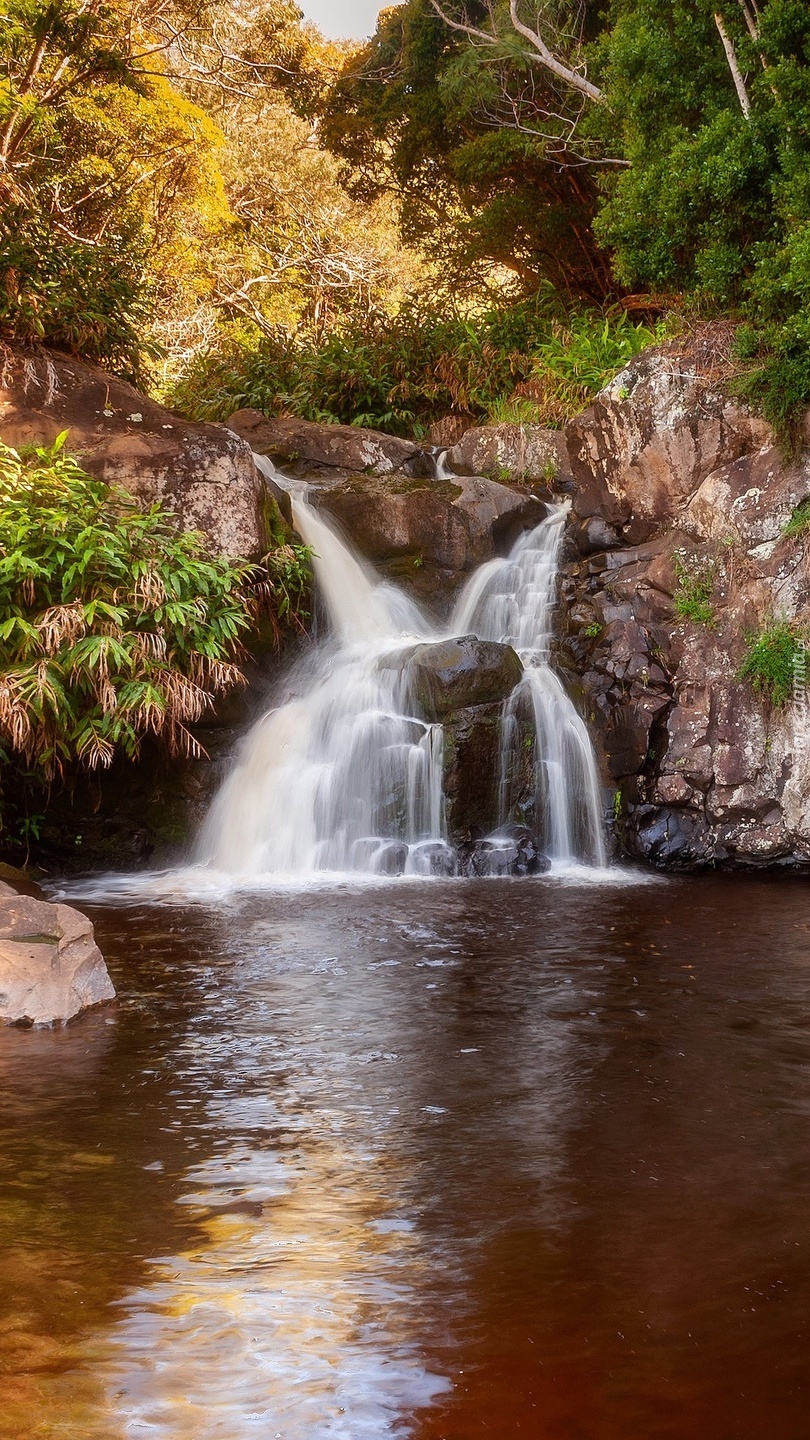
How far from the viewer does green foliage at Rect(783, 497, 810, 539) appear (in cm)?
1026

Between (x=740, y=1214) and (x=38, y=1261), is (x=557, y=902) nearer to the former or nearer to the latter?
(x=740, y=1214)

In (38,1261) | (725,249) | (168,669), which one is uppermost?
(725,249)

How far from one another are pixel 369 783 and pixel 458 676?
50.6 inches

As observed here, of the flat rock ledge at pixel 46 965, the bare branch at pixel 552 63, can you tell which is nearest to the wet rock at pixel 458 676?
the flat rock ledge at pixel 46 965

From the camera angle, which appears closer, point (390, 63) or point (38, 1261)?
point (38, 1261)

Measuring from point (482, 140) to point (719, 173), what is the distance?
6536 mm

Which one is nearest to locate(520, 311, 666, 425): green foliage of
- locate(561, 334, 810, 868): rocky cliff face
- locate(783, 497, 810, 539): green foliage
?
locate(561, 334, 810, 868): rocky cliff face

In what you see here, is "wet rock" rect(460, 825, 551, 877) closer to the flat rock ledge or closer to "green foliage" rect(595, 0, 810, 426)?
the flat rock ledge

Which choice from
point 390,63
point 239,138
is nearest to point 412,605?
point 390,63

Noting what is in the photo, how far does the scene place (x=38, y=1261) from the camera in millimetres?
3592

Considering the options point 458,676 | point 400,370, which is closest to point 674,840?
point 458,676

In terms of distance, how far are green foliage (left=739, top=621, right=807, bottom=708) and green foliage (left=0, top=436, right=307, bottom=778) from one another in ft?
15.2

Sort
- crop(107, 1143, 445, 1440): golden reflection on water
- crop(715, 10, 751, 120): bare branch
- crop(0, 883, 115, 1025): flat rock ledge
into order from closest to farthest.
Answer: crop(107, 1143, 445, 1440): golden reflection on water → crop(0, 883, 115, 1025): flat rock ledge → crop(715, 10, 751, 120): bare branch

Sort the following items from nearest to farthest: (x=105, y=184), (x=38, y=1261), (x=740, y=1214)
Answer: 1. (x=38, y=1261)
2. (x=740, y=1214)
3. (x=105, y=184)
